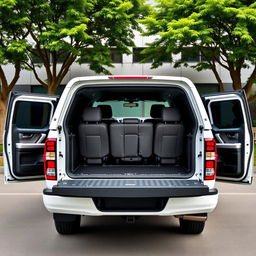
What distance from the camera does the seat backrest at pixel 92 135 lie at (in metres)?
4.97

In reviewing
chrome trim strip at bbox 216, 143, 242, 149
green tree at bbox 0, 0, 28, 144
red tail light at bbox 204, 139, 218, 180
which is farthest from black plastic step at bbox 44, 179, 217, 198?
Answer: green tree at bbox 0, 0, 28, 144

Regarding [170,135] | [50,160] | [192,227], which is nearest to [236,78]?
[170,135]

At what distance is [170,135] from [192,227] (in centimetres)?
128

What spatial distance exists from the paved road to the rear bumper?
0.54 meters

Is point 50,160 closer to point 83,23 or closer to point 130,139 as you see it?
point 130,139

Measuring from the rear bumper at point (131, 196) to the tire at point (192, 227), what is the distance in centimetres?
83

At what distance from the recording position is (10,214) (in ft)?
18.6

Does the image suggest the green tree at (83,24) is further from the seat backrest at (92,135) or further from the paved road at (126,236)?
the paved road at (126,236)

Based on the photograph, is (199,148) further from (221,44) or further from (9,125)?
(221,44)

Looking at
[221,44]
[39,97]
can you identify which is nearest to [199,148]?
[39,97]

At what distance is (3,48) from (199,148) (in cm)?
1434

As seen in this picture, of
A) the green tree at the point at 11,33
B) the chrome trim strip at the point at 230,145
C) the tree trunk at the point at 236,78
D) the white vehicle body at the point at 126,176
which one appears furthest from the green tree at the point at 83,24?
the chrome trim strip at the point at 230,145

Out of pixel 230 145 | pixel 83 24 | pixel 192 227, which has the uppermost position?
pixel 83 24

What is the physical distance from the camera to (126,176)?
4008 mm
